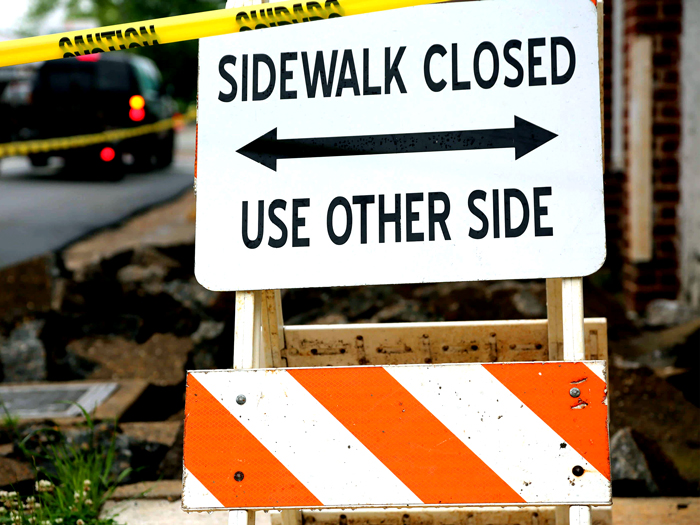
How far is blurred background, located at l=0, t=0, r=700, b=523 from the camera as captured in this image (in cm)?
391

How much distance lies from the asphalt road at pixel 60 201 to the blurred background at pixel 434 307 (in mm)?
80

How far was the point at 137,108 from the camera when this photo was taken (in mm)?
15273

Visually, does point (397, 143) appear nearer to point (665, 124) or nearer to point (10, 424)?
point (10, 424)

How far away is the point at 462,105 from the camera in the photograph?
7.69ft

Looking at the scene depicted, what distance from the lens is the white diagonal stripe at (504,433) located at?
2.17m

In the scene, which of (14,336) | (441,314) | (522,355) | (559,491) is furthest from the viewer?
(441,314)

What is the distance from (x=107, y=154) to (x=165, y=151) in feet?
11.7

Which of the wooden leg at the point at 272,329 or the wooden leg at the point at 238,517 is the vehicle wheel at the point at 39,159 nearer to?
the wooden leg at the point at 272,329

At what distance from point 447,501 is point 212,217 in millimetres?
1021

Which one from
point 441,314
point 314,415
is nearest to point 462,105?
point 314,415

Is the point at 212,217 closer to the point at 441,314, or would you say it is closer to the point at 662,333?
the point at 441,314

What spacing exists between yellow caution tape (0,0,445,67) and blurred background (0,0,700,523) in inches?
46.8

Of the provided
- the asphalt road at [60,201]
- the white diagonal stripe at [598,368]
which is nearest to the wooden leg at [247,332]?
the white diagonal stripe at [598,368]

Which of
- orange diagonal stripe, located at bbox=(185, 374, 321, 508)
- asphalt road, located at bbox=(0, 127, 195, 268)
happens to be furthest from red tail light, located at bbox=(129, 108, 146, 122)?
orange diagonal stripe, located at bbox=(185, 374, 321, 508)
